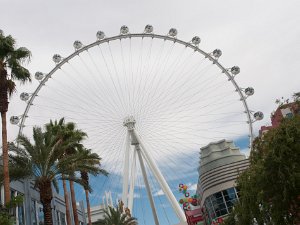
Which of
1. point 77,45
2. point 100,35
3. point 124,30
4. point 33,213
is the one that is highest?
point 124,30

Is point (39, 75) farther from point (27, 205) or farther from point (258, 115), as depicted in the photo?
point (258, 115)

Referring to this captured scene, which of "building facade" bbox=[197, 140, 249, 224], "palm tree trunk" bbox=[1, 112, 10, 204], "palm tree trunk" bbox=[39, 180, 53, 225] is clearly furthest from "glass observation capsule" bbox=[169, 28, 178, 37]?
"palm tree trunk" bbox=[39, 180, 53, 225]

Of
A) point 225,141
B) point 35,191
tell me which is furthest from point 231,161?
point 35,191

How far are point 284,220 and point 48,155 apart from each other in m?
13.5

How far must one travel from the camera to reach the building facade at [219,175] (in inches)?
2028

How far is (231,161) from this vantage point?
53438 mm

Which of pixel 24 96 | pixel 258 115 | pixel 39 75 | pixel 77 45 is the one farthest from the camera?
pixel 258 115

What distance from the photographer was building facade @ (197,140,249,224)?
169 feet

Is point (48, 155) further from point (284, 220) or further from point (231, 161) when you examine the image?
point (231, 161)

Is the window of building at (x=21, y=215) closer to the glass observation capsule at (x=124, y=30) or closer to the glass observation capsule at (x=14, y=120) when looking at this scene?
the glass observation capsule at (x=14, y=120)

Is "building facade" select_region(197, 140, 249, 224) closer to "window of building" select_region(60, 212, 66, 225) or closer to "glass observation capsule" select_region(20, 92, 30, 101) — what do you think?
"window of building" select_region(60, 212, 66, 225)

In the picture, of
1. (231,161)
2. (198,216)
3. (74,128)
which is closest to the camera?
(74,128)

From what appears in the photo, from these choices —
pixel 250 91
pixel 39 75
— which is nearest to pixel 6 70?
pixel 39 75

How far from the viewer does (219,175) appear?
52.3 meters
